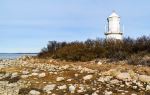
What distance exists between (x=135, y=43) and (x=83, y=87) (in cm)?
983

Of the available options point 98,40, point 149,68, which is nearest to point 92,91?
point 149,68

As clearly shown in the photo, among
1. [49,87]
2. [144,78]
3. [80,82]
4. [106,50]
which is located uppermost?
[106,50]

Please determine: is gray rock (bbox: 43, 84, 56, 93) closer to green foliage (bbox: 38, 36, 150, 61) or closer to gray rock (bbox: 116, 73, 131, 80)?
gray rock (bbox: 116, 73, 131, 80)

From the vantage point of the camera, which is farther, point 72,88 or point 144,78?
point 144,78

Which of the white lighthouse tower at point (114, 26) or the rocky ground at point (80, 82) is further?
the white lighthouse tower at point (114, 26)

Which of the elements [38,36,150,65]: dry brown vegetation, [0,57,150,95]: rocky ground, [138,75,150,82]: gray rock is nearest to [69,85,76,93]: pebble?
[0,57,150,95]: rocky ground

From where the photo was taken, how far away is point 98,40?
26.5 meters

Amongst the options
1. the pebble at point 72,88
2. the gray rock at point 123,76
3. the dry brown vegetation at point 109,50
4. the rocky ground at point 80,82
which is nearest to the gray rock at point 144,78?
the rocky ground at point 80,82

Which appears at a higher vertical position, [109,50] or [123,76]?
[109,50]

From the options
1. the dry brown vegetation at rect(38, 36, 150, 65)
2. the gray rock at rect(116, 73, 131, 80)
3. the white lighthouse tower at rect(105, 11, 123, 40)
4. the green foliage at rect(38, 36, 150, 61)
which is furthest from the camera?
the white lighthouse tower at rect(105, 11, 123, 40)

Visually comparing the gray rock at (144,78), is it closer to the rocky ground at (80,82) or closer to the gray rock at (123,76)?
the rocky ground at (80,82)

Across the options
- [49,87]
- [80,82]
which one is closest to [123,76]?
[80,82]

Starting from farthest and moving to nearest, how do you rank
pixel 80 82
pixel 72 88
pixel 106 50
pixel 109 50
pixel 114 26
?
pixel 114 26 → pixel 106 50 → pixel 109 50 → pixel 80 82 → pixel 72 88

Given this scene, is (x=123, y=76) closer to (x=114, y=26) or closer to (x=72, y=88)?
(x=72, y=88)
